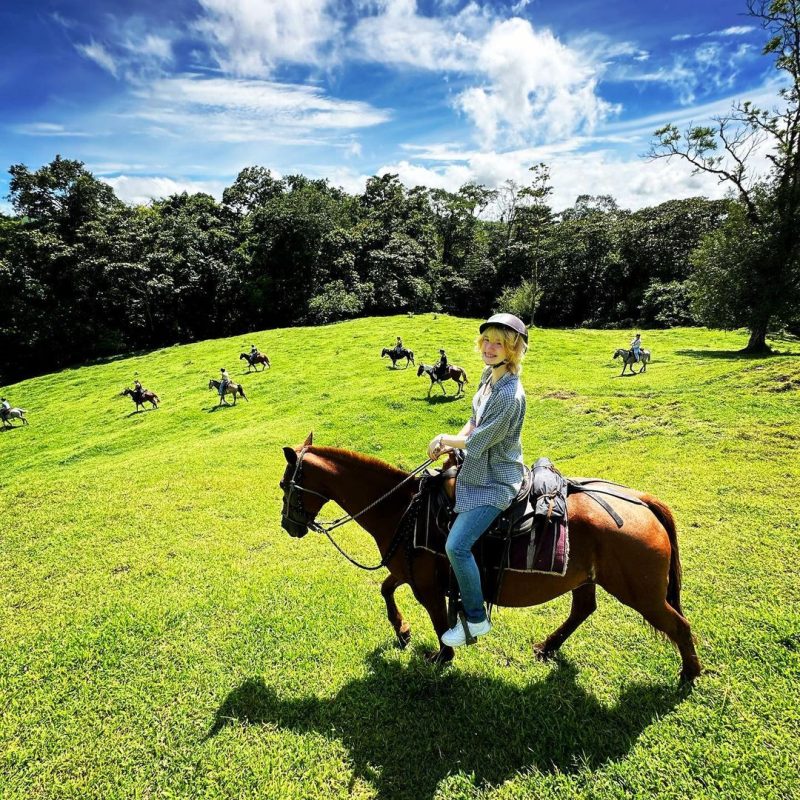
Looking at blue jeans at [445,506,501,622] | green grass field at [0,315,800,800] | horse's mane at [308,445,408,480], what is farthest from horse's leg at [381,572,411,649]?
horse's mane at [308,445,408,480]

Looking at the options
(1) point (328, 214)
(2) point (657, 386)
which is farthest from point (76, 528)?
(1) point (328, 214)

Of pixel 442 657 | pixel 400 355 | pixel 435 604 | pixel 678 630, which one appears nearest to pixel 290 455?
pixel 435 604

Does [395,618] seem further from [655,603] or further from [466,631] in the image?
[655,603]

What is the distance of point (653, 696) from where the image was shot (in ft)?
13.9

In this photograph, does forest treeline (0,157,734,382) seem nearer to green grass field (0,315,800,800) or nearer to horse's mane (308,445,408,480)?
green grass field (0,315,800,800)

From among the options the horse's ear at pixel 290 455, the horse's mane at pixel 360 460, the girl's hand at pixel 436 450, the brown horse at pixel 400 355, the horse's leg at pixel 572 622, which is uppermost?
the girl's hand at pixel 436 450

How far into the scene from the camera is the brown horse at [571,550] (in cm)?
410

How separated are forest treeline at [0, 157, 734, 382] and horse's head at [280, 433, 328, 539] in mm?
37659

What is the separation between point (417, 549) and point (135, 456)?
13491 mm

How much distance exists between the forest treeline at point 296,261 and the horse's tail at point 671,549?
1522 inches

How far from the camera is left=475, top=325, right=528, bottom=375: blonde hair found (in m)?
3.64

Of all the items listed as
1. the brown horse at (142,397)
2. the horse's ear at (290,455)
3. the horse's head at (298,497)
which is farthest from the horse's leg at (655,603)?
the brown horse at (142,397)

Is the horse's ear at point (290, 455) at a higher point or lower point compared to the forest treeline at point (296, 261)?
lower

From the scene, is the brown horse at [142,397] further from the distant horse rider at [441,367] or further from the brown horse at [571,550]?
the brown horse at [571,550]
